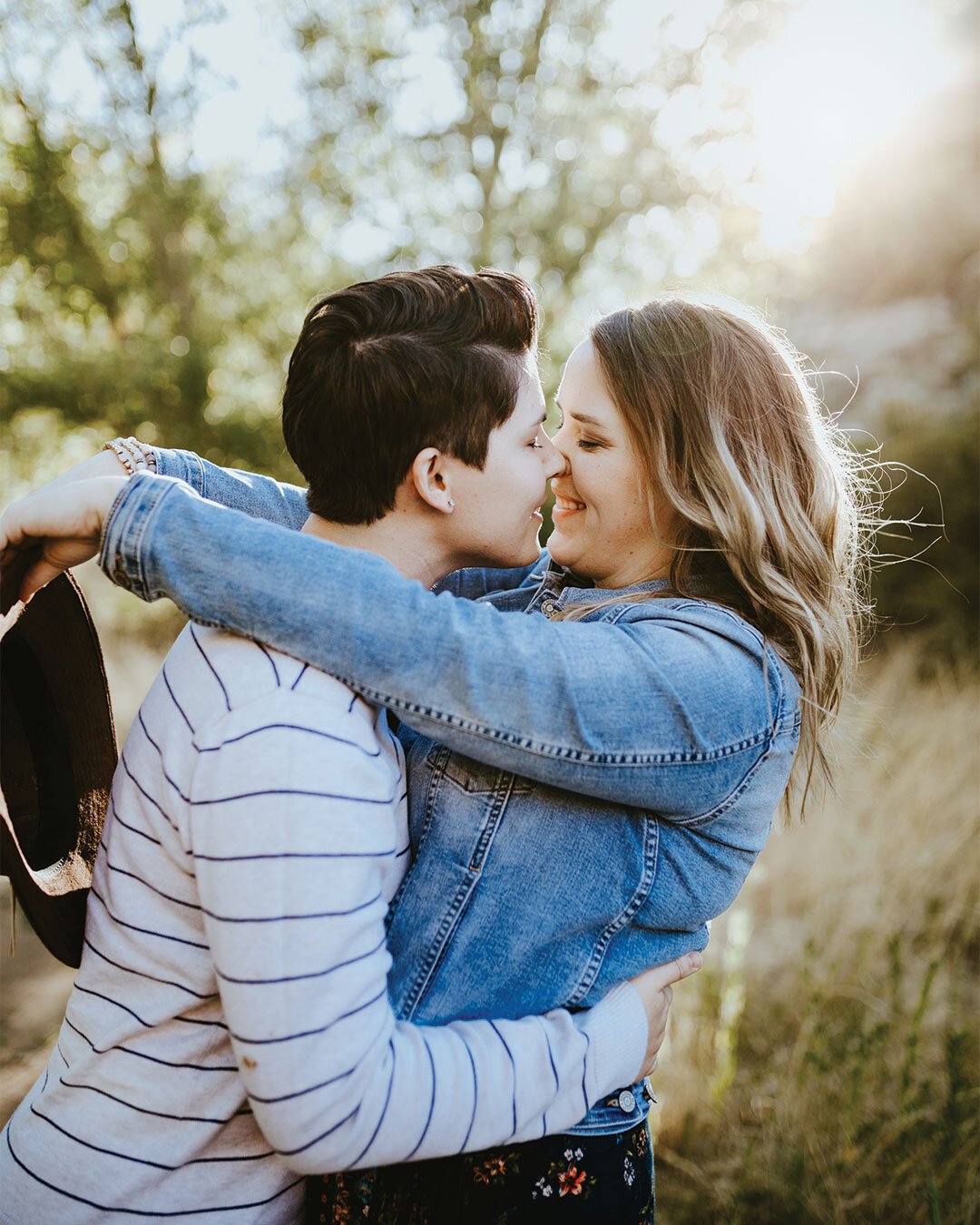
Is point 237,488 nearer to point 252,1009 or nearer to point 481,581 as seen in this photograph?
point 481,581

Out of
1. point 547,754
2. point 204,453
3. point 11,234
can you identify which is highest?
point 11,234

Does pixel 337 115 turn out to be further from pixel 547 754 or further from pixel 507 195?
pixel 547 754

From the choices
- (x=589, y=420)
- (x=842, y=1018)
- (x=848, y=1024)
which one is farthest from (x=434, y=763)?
(x=842, y=1018)

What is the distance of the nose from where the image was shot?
5.91ft

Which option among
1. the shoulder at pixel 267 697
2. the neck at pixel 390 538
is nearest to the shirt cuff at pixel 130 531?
the shoulder at pixel 267 697

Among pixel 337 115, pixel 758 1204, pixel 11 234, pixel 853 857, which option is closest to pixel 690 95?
pixel 337 115

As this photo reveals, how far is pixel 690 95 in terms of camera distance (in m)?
8.44

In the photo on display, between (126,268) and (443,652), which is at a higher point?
(126,268)

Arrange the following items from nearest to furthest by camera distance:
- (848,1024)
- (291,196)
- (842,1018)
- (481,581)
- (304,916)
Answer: (304,916), (481,581), (848,1024), (842,1018), (291,196)

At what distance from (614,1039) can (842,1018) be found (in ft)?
8.59

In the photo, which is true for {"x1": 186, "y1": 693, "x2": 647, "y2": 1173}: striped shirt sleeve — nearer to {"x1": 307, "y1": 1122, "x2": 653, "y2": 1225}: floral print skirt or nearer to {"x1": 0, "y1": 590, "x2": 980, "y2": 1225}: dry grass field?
{"x1": 307, "y1": 1122, "x2": 653, "y2": 1225}: floral print skirt

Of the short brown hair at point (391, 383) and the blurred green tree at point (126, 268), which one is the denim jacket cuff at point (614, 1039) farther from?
the blurred green tree at point (126, 268)

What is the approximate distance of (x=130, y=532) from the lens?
47.9 inches

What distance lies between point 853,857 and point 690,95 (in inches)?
286
